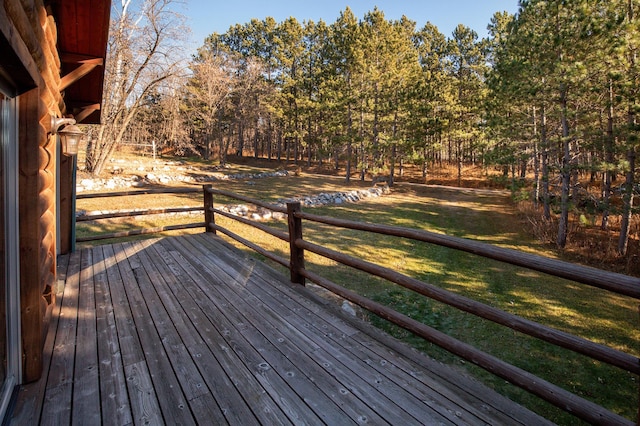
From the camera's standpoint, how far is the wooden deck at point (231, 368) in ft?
5.98

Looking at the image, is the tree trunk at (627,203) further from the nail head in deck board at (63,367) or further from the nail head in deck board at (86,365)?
the nail head in deck board at (63,367)

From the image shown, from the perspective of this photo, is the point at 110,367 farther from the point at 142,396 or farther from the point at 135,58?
the point at 135,58

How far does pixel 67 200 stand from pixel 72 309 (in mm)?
2434

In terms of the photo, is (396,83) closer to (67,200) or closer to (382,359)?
(67,200)

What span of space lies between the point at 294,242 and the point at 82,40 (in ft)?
10.6

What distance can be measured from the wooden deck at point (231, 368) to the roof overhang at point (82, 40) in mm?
2671

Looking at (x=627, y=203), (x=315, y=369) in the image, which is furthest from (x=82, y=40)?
(x=627, y=203)

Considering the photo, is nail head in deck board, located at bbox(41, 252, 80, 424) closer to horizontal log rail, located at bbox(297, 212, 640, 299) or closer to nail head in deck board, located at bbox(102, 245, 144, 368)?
nail head in deck board, located at bbox(102, 245, 144, 368)

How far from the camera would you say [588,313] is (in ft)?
20.9

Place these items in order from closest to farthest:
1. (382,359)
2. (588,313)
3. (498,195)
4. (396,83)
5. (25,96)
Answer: (25,96) < (382,359) < (588,313) < (498,195) < (396,83)

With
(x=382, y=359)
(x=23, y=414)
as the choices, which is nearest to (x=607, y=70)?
(x=382, y=359)

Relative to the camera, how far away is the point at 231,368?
2232 mm

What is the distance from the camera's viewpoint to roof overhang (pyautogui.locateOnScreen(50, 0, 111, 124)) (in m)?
3.13

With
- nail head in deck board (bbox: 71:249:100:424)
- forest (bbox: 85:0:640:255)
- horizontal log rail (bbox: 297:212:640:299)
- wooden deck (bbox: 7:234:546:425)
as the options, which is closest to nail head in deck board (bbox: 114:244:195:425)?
wooden deck (bbox: 7:234:546:425)
